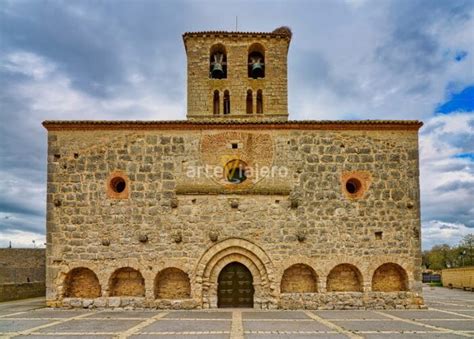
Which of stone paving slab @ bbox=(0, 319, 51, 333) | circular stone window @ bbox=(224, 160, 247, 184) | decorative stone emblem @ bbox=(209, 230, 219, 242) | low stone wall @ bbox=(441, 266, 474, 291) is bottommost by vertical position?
low stone wall @ bbox=(441, 266, 474, 291)

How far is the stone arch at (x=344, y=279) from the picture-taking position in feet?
51.5

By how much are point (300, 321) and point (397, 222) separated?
5748mm

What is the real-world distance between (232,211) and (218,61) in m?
8.29

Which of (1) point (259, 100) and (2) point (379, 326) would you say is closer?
(2) point (379, 326)

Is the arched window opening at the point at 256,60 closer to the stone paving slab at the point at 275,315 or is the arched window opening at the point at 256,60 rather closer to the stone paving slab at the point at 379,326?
the stone paving slab at the point at 275,315

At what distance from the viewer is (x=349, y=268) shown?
52.1 ft

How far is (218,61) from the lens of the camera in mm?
20781

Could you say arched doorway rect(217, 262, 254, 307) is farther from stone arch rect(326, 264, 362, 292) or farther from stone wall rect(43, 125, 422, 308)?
stone arch rect(326, 264, 362, 292)

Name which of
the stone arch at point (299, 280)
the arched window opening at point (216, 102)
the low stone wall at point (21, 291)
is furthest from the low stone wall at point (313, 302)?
the arched window opening at point (216, 102)

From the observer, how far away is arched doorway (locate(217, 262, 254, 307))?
1559 cm

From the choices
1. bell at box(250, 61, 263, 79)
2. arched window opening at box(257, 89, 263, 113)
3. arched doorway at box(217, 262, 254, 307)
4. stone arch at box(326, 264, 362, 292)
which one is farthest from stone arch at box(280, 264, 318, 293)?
bell at box(250, 61, 263, 79)

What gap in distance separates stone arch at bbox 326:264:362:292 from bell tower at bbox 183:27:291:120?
7817 mm

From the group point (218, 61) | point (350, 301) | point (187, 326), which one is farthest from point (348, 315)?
point (218, 61)

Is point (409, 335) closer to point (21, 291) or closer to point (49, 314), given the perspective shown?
point (49, 314)
